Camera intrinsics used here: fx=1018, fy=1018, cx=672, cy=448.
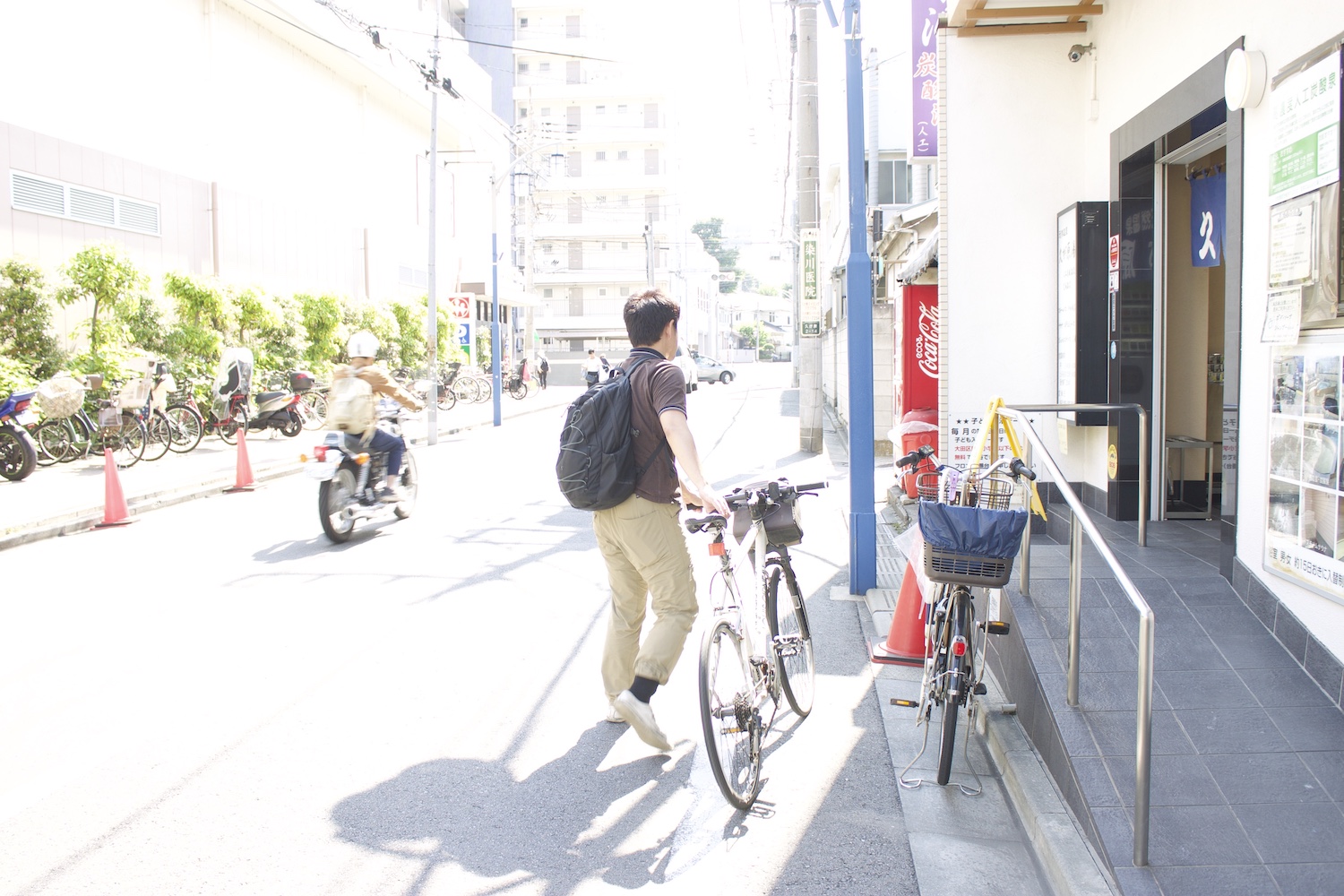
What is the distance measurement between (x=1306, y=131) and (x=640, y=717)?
375 centimetres

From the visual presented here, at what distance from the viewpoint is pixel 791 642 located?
4582 mm

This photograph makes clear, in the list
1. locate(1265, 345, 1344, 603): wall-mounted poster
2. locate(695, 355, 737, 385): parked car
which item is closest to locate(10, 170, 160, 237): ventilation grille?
locate(1265, 345, 1344, 603): wall-mounted poster

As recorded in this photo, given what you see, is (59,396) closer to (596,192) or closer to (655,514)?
(655,514)

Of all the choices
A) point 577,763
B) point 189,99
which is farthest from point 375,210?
point 577,763

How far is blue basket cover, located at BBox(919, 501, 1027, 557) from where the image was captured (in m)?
3.87

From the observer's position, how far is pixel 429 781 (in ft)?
13.6

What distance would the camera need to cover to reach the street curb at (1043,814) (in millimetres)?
3199

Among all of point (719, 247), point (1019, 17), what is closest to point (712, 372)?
point (1019, 17)

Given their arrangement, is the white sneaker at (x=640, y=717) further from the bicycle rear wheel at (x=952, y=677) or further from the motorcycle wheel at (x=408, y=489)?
the motorcycle wheel at (x=408, y=489)

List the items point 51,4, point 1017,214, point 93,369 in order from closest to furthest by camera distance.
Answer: point 1017,214
point 93,369
point 51,4

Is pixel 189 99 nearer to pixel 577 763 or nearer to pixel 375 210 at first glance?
pixel 375 210

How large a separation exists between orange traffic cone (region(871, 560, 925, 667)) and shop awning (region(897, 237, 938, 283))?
169 inches

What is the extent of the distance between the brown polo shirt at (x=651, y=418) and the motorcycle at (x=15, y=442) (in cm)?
1114

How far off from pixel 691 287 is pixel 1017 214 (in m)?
75.4
